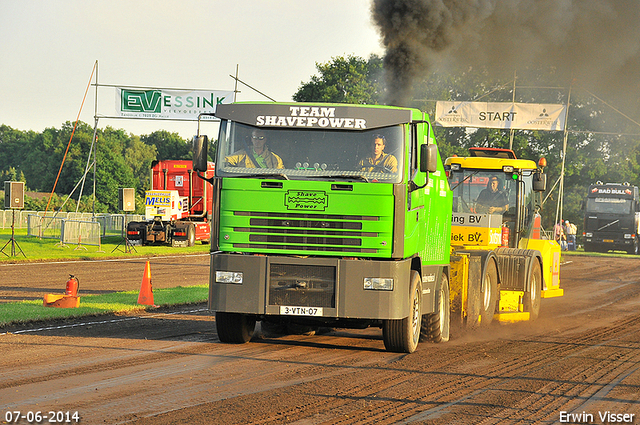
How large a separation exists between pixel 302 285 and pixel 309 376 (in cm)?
156

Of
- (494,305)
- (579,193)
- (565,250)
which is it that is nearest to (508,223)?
(494,305)

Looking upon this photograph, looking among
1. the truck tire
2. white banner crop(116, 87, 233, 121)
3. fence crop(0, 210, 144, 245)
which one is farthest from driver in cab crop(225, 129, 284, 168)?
white banner crop(116, 87, 233, 121)

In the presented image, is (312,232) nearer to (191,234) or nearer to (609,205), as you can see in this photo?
(191,234)

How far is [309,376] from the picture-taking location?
8898 mm

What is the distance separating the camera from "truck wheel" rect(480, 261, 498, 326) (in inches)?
567

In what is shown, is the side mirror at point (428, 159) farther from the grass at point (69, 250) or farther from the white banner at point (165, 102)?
the white banner at point (165, 102)

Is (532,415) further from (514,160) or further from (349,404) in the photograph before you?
(514,160)

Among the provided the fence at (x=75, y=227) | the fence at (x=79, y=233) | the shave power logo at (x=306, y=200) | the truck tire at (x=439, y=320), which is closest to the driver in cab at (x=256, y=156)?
the shave power logo at (x=306, y=200)

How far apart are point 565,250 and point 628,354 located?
4123 cm

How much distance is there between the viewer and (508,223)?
17281mm

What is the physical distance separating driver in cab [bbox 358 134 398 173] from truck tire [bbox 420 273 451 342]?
2.66 m

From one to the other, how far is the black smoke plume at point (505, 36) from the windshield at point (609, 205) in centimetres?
2702

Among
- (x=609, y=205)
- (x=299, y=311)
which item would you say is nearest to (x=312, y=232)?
(x=299, y=311)

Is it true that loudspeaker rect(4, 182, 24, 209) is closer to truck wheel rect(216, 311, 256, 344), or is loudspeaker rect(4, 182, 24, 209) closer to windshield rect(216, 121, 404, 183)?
truck wheel rect(216, 311, 256, 344)
